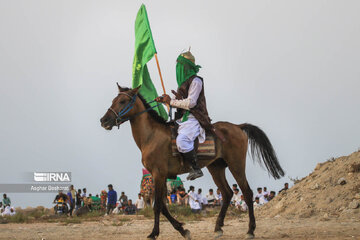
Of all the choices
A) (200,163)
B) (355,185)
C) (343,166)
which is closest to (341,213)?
(355,185)

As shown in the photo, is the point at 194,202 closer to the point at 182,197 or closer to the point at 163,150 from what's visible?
the point at 182,197

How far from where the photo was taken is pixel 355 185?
482 inches

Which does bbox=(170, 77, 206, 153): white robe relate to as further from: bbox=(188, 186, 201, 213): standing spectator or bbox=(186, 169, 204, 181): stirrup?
bbox=(188, 186, 201, 213): standing spectator

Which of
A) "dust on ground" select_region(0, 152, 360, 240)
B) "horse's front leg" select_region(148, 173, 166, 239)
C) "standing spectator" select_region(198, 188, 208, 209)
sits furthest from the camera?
"standing spectator" select_region(198, 188, 208, 209)

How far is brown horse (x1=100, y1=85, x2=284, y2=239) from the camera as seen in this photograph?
322 inches

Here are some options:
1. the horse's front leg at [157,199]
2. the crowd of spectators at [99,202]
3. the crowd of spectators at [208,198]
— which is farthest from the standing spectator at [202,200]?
the horse's front leg at [157,199]

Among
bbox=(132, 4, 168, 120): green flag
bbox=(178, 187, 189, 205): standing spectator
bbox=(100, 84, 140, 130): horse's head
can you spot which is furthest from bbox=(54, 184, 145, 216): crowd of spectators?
bbox=(100, 84, 140, 130): horse's head

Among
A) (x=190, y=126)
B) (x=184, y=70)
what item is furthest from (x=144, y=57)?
(x=190, y=126)

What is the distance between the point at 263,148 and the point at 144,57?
11.4ft

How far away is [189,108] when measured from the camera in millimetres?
8594

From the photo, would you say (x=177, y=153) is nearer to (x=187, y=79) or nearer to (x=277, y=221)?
(x=187, y=79)

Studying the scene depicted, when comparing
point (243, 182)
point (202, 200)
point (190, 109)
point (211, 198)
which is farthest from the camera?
point (211, 198)

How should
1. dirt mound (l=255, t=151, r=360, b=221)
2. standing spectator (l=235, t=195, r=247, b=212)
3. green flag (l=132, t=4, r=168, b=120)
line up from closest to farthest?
green flag (l=132, t=4, r=168, b=120) → dirt mound (l=255, t=151, r=360, b=221) → standing spectator (l=235, t=195, r=247, b=212)

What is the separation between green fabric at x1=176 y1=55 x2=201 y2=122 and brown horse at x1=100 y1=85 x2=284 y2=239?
0.77 metres
